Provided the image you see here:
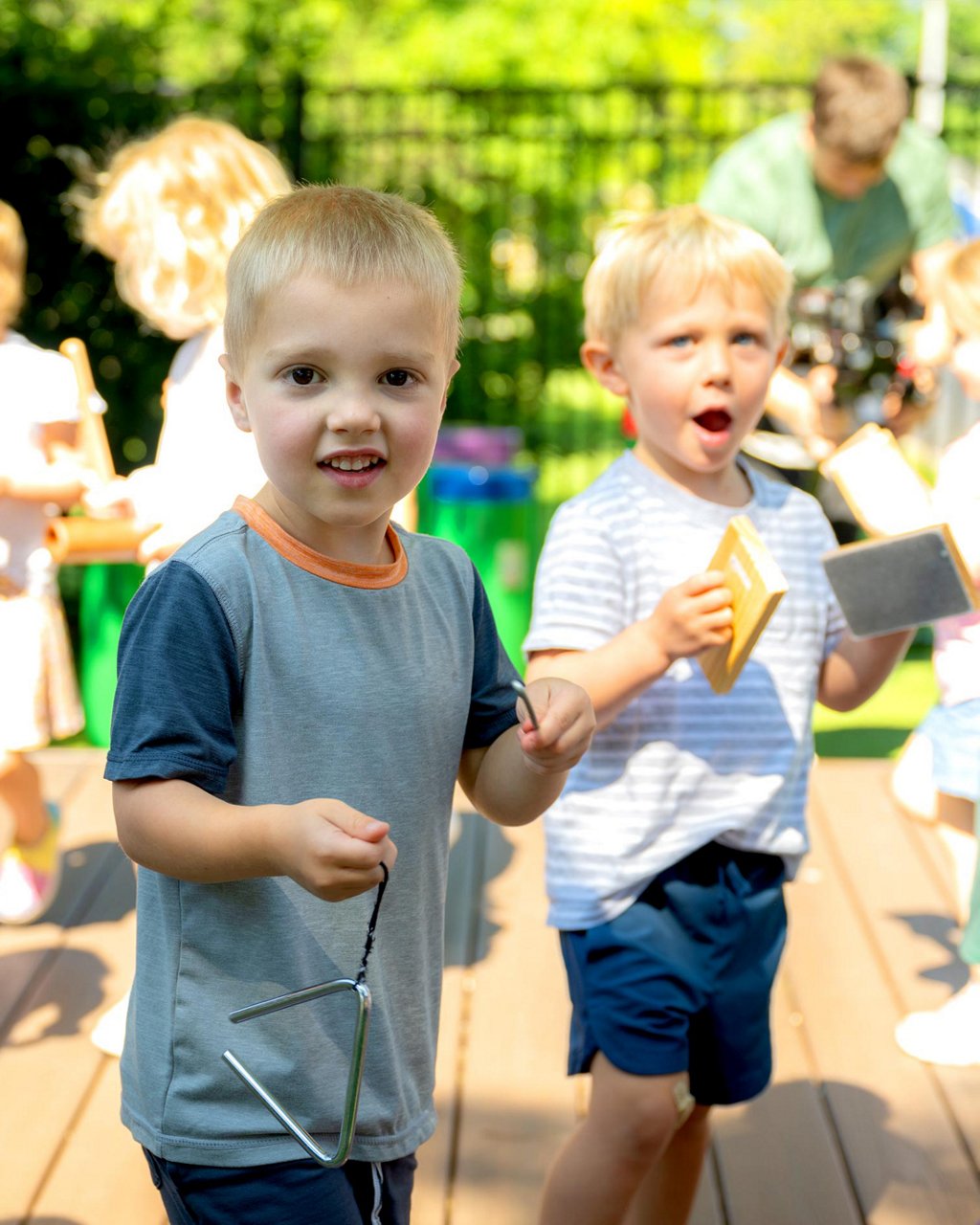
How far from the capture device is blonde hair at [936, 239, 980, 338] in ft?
11.1

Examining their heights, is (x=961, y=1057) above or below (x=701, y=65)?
below

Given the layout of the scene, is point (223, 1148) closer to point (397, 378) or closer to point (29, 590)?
point (397, 378)

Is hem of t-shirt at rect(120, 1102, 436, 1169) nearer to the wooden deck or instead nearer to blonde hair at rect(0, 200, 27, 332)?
the wooden deck

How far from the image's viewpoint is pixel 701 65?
1062 inches

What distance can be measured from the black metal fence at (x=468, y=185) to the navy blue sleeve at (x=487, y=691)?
18.9 ft

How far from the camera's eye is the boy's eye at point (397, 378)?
5.49 feet

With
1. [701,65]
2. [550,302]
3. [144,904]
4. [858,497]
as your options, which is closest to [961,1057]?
[858,497]

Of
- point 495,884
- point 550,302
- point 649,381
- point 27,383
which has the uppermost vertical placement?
point 649,381

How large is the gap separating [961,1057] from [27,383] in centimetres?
252

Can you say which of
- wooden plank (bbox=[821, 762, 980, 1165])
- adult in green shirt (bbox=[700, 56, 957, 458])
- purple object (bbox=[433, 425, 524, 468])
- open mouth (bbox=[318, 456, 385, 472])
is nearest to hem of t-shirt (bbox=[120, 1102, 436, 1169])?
open mouth (bbox=[318, 456, 385, 472])

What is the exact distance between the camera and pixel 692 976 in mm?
2342

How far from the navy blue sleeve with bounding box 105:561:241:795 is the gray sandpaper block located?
3.57 feet

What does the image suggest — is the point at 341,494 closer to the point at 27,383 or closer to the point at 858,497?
the point at 858,497

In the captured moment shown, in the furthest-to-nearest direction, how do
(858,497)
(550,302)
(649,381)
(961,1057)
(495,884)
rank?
(550,302) < (495,884) < (961,1057) < (858,497) < (649,381)
